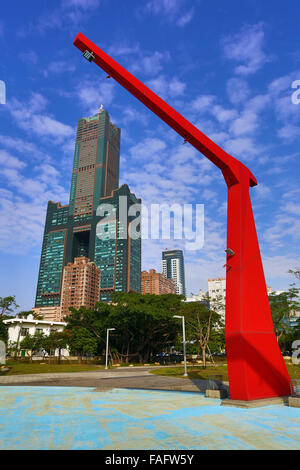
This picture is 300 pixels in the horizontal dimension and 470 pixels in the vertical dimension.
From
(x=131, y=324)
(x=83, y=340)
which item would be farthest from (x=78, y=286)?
(x=131, y=324)

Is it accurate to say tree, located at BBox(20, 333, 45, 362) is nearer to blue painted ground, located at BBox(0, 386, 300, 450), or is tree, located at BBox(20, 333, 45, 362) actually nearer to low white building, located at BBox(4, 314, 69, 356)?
low white building, located at BBox(4, 314, 69, 356)

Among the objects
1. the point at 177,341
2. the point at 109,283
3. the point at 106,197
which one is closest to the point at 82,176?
the point at 106,197

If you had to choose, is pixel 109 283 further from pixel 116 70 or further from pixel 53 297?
pixel 116 70

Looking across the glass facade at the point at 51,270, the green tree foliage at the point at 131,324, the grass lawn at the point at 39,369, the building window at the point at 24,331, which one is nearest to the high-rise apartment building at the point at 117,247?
the glass facade at the point at 51,270

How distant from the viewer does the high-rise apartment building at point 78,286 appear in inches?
6235

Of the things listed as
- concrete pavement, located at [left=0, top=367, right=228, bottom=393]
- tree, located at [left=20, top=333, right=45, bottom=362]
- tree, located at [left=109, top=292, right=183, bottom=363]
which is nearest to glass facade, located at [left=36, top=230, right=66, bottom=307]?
tree, located at [left=20, top=333, right=45, bottom=362]

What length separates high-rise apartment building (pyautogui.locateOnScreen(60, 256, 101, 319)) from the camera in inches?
6235

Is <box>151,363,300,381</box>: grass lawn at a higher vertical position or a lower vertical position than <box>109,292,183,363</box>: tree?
lower

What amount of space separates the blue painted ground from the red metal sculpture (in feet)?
3.37

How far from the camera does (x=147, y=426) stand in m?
7.14

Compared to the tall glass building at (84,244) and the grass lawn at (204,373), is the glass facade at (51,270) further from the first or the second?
the grass lawn at (204,373)

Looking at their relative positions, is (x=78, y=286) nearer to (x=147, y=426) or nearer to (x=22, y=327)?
(x=22, y=327)

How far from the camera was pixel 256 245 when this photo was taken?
459 inches
